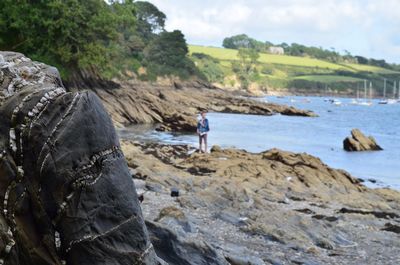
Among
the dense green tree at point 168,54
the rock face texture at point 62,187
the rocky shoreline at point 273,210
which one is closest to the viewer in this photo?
the rock face texture at point 62,187

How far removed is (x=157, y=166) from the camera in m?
21.6

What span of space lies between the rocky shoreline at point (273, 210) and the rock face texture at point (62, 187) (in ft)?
12.6

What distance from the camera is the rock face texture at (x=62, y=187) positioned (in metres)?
5.31

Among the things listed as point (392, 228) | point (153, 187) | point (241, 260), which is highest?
→ point (241, 260)

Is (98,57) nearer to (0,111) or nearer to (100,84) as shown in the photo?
(100,84)

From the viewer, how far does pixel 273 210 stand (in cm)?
1689

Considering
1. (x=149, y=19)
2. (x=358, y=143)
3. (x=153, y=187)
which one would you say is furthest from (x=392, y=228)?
(x=149, y=19)

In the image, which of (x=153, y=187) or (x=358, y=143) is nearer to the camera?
(x=153, y=187)

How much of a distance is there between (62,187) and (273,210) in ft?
40.0

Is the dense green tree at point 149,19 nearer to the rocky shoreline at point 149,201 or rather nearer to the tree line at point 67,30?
the tree line at point 67,30

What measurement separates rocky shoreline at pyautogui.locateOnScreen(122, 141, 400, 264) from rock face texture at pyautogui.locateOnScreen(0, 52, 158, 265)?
383cm

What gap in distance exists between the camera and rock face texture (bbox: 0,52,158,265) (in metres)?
5.31

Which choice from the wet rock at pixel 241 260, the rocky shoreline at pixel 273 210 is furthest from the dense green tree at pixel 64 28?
the wet rock at pixel 241 260

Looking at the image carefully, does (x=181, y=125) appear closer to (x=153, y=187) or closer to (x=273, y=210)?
(x=153, y=187)
